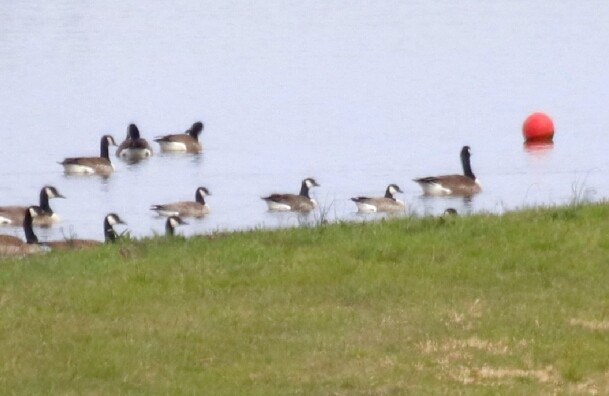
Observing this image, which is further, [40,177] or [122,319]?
[40,177]

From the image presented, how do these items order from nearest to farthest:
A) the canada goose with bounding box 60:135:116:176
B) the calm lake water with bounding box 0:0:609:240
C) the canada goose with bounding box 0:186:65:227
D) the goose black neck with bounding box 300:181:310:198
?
1. the canada goose with bounding box 0:186:65:227
2. the goose black neck with bounding box 300:181:310:198
3. the calm lake water with bounding box 0:0:609:240
4. the canada goose with bounding box 60:135:116:176

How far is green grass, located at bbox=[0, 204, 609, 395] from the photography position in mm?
7863

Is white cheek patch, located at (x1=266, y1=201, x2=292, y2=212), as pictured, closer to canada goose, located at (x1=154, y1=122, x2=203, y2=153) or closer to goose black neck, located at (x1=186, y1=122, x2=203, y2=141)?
canada goose, located at (x1=154, y1=122, x2=203, y2=153)

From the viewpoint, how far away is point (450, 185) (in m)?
24.2

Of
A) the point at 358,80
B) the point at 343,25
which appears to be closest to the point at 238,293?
the point at 358,80

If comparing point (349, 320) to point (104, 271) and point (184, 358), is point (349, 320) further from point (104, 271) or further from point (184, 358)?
point (104, 271)

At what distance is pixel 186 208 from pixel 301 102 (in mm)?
15516

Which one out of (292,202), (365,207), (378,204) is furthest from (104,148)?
(378,204)

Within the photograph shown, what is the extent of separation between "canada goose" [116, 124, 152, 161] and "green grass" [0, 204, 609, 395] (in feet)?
60.5

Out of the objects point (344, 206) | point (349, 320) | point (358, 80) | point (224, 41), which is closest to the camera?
point (349, 320)

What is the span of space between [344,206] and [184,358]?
15.1 m

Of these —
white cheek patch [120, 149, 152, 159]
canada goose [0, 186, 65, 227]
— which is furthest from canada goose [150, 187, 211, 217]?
white cheek patch [120, 149, 152, 159]

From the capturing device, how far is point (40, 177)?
27656 mm

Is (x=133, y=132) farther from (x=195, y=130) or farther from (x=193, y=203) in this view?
(x=193, y=203)
